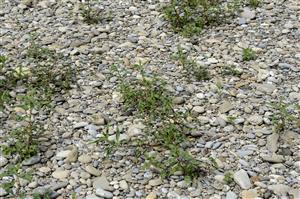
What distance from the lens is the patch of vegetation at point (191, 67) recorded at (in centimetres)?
749

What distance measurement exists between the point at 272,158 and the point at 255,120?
2.45 ft

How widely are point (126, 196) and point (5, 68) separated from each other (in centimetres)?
317

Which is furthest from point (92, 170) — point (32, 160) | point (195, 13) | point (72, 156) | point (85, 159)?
point (195, 13)

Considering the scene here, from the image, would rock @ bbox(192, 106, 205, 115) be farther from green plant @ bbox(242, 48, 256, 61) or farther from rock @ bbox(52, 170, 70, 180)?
rock @ bbox(52, 170, 70, 180)

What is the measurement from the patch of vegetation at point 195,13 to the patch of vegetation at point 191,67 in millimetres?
754

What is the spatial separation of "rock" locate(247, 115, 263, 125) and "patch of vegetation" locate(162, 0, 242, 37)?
2364 mm

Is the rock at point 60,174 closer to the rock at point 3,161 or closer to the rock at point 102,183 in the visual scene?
the rock at point 102,183

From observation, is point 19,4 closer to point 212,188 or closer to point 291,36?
point 291,36

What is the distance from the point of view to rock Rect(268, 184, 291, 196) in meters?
5.55

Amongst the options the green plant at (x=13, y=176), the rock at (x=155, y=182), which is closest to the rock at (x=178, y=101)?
the rock at (x=155, y=182)

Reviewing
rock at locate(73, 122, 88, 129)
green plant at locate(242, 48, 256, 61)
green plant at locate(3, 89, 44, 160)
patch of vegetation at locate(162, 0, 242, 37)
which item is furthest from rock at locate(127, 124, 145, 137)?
patch of vegetation at locate(162, 0, 242, 37)

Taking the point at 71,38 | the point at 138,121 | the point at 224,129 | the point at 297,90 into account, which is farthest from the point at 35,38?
the point at 297,90

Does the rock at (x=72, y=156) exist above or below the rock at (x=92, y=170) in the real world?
above

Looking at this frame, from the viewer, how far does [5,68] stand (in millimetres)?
7621
